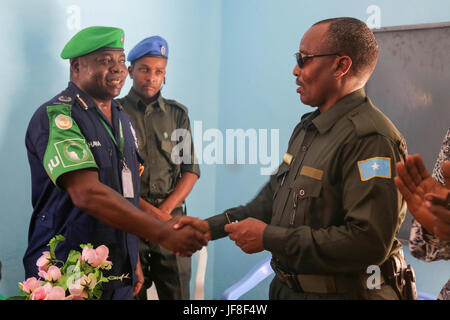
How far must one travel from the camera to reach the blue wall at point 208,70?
2.39 meters

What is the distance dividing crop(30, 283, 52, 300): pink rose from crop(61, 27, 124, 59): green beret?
130 cm

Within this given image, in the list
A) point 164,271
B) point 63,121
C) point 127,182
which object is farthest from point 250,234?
point 164,271

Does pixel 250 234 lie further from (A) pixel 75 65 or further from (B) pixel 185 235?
(A) pixel 75 65

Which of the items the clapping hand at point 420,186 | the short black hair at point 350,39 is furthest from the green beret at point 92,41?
the clapping hand at point 420,186

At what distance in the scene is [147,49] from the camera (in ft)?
9.66

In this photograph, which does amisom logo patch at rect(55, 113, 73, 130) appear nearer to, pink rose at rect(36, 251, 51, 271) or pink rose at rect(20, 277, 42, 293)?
pink rose at rect(36, 251, 51, 271)

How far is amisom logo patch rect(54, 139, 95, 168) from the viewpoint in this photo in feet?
6.13

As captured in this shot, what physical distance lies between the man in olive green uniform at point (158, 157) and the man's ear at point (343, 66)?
1.43m

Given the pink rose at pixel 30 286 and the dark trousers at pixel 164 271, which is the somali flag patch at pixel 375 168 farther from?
the dark trousers at pixel 164 271

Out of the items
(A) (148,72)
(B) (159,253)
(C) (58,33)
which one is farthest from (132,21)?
(B) (159,253)

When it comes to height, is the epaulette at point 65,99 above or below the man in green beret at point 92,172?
above

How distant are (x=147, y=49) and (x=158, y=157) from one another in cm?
63

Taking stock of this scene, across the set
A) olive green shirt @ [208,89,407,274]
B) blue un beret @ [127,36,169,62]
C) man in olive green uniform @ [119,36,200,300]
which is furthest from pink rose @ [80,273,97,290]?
blue un beret @ [127,36,169,62]
